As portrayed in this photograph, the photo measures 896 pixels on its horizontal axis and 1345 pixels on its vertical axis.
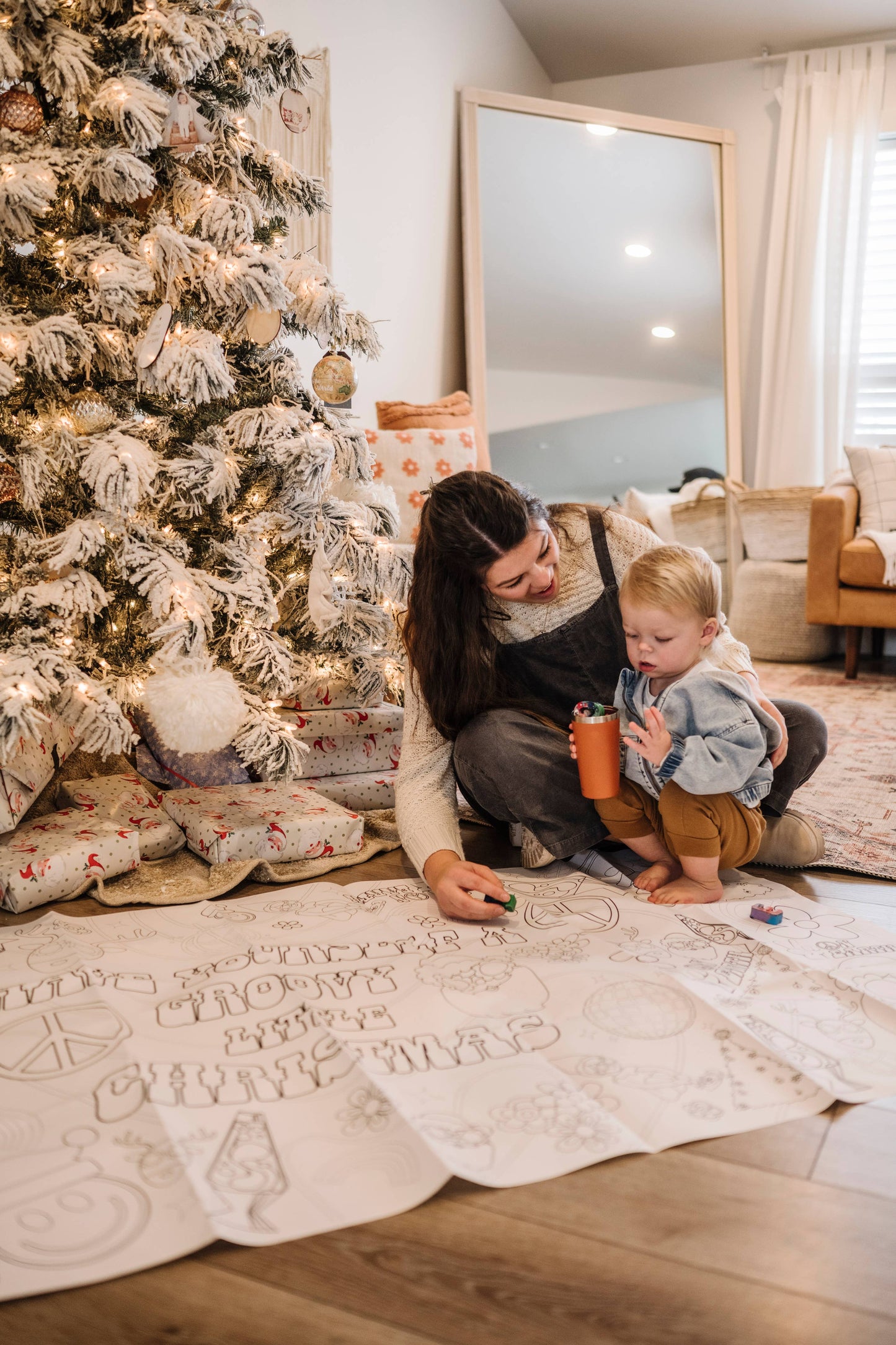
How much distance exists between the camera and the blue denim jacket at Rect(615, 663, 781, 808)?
4.67ft

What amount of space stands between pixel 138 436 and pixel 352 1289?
1.35 meters

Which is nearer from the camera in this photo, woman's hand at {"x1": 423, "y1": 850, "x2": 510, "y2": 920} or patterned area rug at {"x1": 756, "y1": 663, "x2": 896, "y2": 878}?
woman's hand at {"x1": 423, "y1": 850, "x2": 510, "y2": 920}

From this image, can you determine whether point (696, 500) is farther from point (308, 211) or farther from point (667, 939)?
point (667, 939)

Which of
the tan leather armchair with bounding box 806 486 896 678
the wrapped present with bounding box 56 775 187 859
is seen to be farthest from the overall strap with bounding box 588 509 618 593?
the tan leather armchair with bounding box 806 486 896 678

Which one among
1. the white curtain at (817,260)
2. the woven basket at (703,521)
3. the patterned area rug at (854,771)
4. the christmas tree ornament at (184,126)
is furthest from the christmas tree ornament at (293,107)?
A: the white curtain at (817,260)

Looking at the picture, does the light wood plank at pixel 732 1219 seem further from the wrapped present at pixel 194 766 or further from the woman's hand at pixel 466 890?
the wrapped present at pixel 194 766

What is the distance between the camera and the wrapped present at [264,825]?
5.68 feet

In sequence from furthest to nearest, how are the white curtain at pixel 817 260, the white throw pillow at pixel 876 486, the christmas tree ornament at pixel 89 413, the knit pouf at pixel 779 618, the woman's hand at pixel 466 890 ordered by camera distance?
1. the white curtain at pixel 817 260
2. the knit pouf at pixel 779 618
3. the white throw pillow at pixel 876 486
4. the christmas tree ornament at pixel 89 413
5. the woman's hand at pixel 466 890

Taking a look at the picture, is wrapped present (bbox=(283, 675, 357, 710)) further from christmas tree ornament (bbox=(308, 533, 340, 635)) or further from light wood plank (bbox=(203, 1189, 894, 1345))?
light wood plank (bbox=(203, 1189, 894, 1345))

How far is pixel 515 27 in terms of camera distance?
4504 millimetres

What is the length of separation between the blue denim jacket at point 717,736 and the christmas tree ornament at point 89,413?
3.40 feet

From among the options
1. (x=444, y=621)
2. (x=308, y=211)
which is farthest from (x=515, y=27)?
(x=444, y=621)

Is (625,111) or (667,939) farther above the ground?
(625,111)

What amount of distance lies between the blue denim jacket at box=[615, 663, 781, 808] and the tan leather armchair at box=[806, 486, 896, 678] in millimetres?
→ 2359
